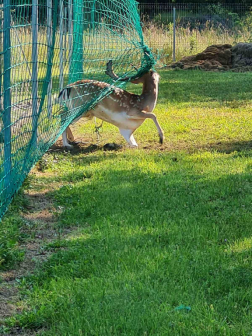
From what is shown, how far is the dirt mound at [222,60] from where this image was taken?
20.2m

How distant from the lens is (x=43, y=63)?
5457 mm

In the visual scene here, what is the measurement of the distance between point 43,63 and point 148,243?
6.46 ft

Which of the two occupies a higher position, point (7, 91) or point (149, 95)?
point (7, 91)

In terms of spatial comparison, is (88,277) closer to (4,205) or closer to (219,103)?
(4,205)

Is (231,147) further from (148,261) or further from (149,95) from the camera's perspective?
(148,261)

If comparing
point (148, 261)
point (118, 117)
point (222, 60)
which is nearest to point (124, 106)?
point (118, 117)

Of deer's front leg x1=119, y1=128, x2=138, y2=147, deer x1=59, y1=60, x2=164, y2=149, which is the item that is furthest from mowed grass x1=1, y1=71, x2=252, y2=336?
deer x1=59, y1=60, x2=164, y2=149

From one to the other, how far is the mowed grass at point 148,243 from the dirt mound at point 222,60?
1103 centimetres

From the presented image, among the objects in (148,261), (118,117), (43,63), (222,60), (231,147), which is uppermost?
(43,63)

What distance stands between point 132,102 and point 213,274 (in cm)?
528

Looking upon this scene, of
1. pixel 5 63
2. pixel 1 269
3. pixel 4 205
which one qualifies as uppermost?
pixel 5 63

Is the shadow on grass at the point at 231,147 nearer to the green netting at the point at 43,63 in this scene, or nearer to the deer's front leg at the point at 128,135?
the deer's front leg at the point at 128,135

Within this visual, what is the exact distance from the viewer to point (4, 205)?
4.74 m

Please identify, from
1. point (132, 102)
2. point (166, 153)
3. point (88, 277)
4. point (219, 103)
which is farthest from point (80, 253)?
point (219, 103)
